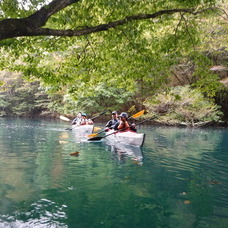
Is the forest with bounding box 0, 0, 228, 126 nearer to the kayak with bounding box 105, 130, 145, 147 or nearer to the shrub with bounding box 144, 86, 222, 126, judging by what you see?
the kayak with bounding box 105, 130, 145, 147

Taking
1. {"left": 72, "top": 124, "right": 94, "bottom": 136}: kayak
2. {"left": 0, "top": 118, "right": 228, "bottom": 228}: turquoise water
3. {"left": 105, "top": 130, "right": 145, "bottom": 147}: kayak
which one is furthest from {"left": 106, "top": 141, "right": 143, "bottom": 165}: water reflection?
{"left": 72, "top": 124, "right": 94, "bottom": 136}: kayak

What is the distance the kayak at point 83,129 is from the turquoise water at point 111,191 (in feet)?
24.4

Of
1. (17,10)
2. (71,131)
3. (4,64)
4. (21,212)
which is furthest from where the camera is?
(71,131)

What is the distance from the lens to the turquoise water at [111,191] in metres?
3.90

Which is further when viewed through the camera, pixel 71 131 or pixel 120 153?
pixel 71 131

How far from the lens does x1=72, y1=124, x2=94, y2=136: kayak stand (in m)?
16.5

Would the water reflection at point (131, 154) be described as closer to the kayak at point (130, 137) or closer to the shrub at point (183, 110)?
the kayak at point (130, 137)


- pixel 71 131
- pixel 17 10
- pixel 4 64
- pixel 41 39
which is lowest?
pixel 71 131

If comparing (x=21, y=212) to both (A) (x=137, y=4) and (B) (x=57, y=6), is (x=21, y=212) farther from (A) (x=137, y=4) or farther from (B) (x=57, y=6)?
(A) (x=137, y=4)

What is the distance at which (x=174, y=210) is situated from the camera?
4301mm

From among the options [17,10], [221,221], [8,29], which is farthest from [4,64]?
[221,221]

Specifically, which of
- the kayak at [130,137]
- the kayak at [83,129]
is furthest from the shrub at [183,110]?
the kayak at [130,137]

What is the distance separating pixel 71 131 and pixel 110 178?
39.0 feet

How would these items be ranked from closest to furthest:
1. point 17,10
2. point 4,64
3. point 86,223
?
point 86,223 < point 17,10 < point 4,64
